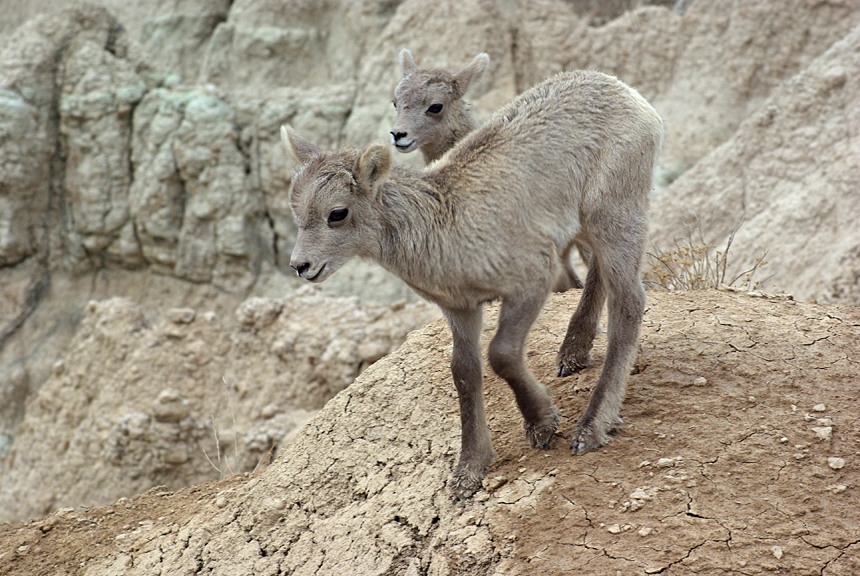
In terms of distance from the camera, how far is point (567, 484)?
5.07m

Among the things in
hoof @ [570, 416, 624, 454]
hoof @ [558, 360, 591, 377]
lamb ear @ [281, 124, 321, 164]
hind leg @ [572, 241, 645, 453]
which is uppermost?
lamb ear @ [281, 124, 321, 164]

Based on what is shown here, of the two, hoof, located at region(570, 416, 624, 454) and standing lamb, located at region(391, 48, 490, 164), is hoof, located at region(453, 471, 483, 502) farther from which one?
standing lamb, located at region(391, 48, 490, 164)

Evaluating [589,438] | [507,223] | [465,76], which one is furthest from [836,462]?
[465,76]

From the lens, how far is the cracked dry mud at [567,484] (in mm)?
4613

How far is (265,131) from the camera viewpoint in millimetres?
17422

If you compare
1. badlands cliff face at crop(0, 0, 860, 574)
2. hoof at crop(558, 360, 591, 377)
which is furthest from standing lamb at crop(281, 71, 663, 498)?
badlands cliff face at crop(0, 0, 860, 574)

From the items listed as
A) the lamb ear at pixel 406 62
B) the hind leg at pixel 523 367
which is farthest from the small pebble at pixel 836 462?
the lamb ear at pixel 406 62

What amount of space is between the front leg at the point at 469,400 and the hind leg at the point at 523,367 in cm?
21

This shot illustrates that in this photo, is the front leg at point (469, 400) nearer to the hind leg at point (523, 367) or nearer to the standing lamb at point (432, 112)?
the hind leg at point (523, 367)

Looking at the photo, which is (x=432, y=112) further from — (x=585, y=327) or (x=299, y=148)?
(x=585, y=327)

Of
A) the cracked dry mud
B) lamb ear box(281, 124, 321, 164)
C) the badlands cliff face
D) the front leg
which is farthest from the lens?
the badlands cliff face

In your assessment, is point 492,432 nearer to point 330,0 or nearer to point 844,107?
point 844,107

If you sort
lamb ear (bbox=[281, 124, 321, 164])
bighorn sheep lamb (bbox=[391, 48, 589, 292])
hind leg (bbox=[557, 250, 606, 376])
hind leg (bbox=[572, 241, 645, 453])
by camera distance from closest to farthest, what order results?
1. hind leg (bbox=[572, 241, 645, 453])
2. lamb ear (bbox=[281, 124, 321, 164])
3. hind leg (bbox=[557, 250, 606, 376])
4. bighorn sheep lamb (bbox=[391, 48, 589, 292])

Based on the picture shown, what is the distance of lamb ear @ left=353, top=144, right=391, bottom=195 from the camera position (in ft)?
17.2
